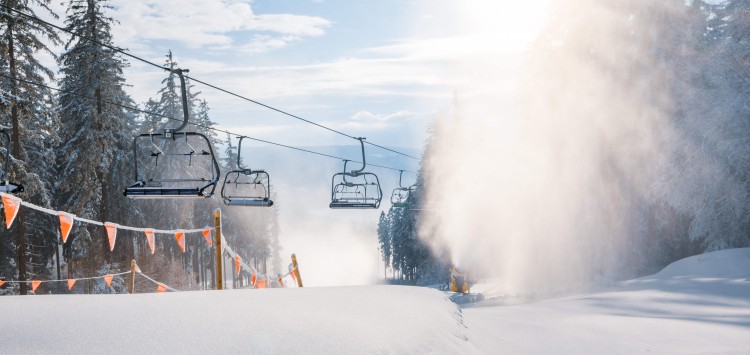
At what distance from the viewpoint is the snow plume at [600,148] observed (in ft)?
97.3

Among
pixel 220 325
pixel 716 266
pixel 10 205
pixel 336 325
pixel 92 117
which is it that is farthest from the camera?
pixel 92 117

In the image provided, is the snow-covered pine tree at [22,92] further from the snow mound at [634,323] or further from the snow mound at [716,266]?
the snow mound at [716,266]

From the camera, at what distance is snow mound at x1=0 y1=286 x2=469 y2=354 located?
17.8 feet

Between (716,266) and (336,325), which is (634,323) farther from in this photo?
(716,266)

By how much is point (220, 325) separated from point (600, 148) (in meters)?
28.9

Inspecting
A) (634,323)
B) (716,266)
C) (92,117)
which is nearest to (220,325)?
(634,323)

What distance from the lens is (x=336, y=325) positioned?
7.04 metres

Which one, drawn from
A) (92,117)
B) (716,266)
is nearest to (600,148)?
(716,266)

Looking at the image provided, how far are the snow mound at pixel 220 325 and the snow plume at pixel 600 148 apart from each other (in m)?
20.9

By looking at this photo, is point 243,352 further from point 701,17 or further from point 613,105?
point 701,17

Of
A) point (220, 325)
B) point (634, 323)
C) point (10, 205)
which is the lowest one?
point (634, 323)

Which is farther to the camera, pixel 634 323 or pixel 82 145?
pixel 82 145

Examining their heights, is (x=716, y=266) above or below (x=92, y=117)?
below

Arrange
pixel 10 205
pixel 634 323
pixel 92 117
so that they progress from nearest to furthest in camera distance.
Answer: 1. pixel 10 205
2. pixel 634 323
3. pixel 92 117
